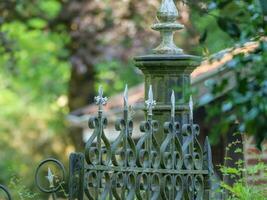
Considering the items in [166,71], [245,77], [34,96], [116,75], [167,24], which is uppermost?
[34,96]

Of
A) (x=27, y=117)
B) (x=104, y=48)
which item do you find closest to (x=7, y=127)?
(x=27, y=117)

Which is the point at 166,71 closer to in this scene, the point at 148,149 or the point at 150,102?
the point at 150,102

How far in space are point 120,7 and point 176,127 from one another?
14.5m

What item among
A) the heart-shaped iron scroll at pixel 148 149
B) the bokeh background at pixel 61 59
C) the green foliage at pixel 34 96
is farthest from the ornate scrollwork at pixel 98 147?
the green foliage at pixel 34 96

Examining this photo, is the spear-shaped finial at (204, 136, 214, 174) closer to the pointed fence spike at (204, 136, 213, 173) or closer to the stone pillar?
the pointed fence spike at (204, 136, 213, 173)

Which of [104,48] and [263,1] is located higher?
[104,48]

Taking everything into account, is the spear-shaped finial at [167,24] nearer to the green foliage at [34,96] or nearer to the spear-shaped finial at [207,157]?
the spear-shaped finial at [207,157]

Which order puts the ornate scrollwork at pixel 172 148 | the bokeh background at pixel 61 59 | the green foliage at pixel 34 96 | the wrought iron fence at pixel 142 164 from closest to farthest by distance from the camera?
the wrought iron fence at pixel 142 164 → the ornate scrollwork at pixel 172 148 → the bokeh background at pixel 61 59 → the green foliage at pixel 34 96

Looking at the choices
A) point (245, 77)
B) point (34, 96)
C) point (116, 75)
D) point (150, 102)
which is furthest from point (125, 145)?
point (34, 96)

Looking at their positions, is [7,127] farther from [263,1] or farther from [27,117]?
[263,1]

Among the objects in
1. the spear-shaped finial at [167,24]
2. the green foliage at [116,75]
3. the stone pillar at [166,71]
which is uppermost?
the green foliage at [116,75]

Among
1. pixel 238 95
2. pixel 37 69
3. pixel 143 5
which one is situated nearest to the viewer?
pixel 238 95

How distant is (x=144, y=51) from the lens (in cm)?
2064

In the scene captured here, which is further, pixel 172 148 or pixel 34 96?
pixel 34 96
